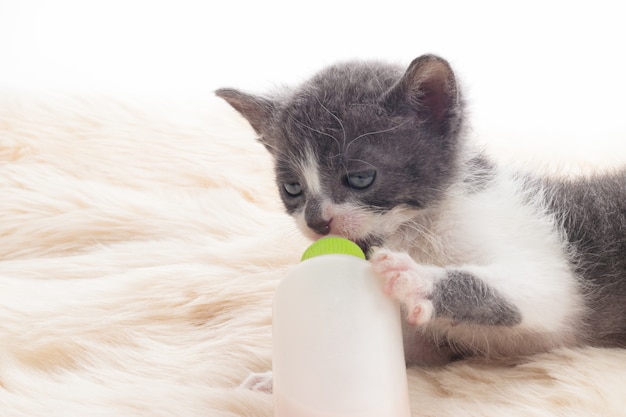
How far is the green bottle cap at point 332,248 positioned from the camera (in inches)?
40.9

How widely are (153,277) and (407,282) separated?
27.4 inches

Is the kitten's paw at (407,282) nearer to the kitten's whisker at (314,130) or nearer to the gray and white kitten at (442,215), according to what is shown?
the gray and white kitten at (442,215)

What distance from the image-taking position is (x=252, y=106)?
1403 mm

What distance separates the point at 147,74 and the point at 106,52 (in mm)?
168

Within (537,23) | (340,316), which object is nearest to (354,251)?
(340,316)

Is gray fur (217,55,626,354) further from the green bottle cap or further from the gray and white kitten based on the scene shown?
the green bottle cap

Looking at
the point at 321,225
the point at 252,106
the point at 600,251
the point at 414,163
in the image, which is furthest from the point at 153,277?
the point at 600,251

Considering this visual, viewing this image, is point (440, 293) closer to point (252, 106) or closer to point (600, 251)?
point (600, 251)

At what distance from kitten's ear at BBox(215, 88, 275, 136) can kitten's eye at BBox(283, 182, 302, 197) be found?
14 centimetres

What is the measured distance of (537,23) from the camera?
2.52m

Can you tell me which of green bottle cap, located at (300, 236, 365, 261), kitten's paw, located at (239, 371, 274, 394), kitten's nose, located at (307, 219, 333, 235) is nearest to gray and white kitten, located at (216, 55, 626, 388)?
kitten's nose, located at (307, 219, 333, 235)

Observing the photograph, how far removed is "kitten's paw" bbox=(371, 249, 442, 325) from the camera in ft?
3.35

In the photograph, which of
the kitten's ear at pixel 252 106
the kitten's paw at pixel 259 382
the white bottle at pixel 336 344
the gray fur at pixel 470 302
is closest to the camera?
the white bottle at pixel 336 344

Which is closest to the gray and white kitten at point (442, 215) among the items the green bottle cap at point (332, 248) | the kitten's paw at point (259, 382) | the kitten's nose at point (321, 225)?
the kitten's nose at point (321, 225)
